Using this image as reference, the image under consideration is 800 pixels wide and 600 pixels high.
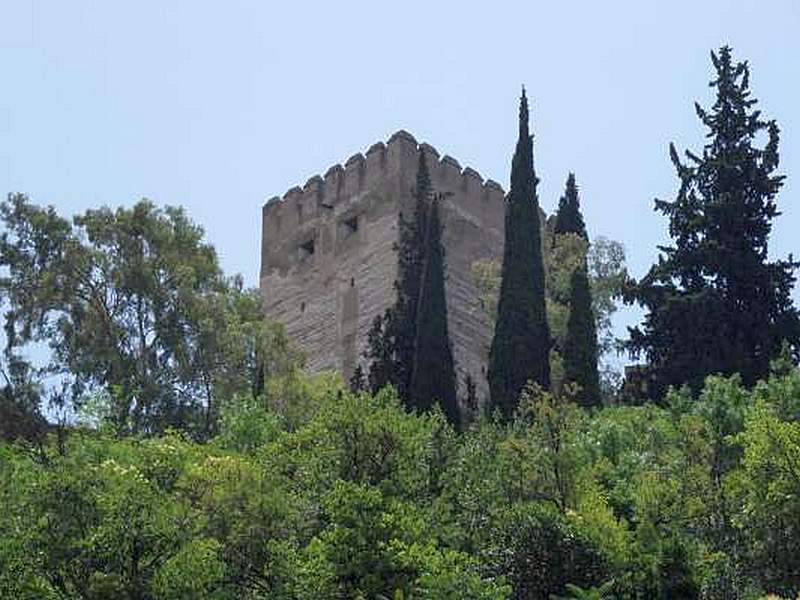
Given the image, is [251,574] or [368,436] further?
[368,436]

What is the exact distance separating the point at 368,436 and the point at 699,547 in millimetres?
4286

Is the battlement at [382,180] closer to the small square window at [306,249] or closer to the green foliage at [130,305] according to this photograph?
the small square window at [306,249]

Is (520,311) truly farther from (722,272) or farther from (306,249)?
(306,249)

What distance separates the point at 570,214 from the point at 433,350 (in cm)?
1011

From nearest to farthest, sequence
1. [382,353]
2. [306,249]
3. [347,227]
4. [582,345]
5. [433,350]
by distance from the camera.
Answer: [433,350] < [582,345] < [382,353] < [347,227] < [306,249]

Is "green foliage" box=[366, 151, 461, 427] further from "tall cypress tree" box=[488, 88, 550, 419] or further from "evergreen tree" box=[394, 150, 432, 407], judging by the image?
"tall cypress tree" box=[488, 88, 550, 419]

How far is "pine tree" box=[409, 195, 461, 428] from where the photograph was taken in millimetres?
31484

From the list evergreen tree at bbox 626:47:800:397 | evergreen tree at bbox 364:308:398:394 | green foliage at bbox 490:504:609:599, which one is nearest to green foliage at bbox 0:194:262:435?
evergreen tree at bbox 364:308:398:394

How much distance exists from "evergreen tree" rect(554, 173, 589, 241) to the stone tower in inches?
109

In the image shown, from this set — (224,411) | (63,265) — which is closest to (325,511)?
(224,411)

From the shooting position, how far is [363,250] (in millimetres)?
42844

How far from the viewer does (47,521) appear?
17.6 m

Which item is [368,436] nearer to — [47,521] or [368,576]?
[368,576]

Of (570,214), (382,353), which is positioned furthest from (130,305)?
(570,214)
